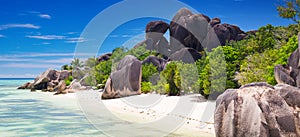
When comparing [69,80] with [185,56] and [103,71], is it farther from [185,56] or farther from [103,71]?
[185,56]

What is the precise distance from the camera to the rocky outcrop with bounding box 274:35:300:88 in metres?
8.67

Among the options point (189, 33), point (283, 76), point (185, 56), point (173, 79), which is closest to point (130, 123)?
point (283, 76)

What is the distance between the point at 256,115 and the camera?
4590mm

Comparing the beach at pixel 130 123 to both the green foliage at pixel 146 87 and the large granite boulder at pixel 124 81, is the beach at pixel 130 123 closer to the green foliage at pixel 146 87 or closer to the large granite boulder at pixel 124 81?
the large granite boulder at pixel 124 81

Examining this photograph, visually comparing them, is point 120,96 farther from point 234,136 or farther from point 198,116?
point 234,136

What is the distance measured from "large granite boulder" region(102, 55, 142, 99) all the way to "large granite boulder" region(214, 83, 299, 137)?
9.88 m

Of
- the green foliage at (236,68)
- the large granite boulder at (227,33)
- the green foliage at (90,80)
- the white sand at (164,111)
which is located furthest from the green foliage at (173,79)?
the large granite boulder at (227,33)

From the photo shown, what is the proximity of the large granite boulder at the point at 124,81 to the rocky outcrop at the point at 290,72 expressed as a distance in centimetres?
740

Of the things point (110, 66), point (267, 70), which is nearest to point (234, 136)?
point (267, 70)

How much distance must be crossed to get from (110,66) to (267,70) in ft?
54.3

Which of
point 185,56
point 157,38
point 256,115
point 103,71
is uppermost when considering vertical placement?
point 157,38

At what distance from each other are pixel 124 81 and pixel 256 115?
1035 cm

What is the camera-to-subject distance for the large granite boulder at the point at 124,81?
47.8 ft

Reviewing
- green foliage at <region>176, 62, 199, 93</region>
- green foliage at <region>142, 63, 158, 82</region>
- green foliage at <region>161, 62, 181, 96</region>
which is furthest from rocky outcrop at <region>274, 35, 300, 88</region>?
green foliage at <region>142, 63, 158, 82</region>
